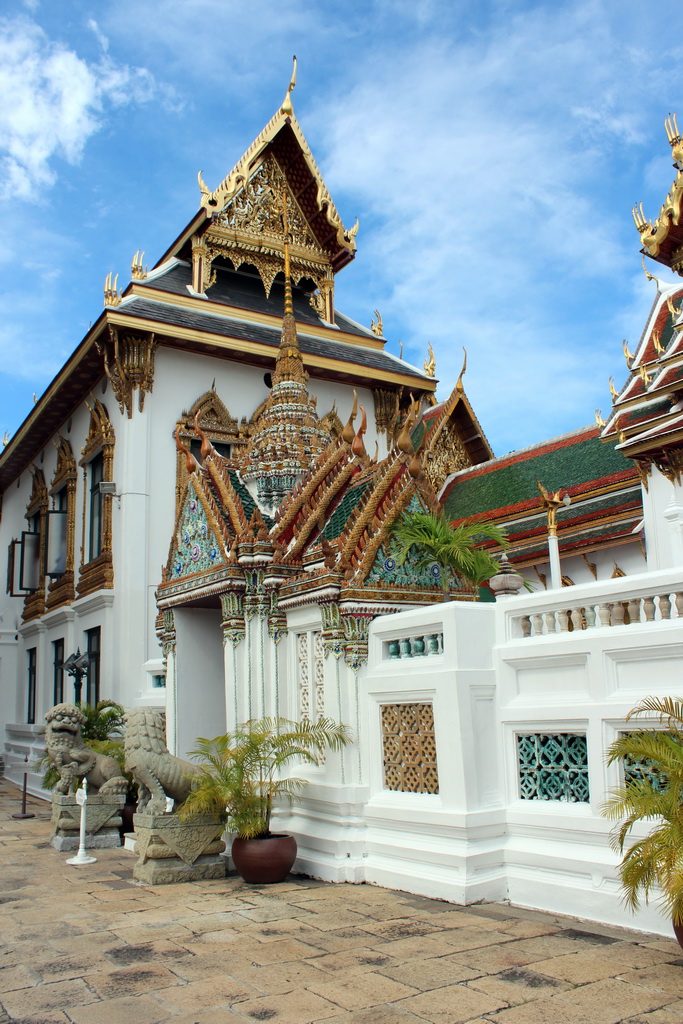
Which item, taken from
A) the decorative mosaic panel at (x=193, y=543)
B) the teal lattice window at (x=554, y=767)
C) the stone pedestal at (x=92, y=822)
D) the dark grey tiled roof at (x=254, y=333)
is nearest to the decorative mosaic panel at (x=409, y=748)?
the teal lattice window at (x=554, y=767)

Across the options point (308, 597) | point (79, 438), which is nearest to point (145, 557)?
point (79, 438)

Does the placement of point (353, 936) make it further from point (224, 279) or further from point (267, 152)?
point (267, 152)

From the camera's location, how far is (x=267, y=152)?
18562mm

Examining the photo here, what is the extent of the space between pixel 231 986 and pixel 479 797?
7.45 ft

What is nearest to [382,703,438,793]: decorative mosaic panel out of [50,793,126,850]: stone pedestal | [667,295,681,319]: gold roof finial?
[50,793,126,850]: stone pedestal

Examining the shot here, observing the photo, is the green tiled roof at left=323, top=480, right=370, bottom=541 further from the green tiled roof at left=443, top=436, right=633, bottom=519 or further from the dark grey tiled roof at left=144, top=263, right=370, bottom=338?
the dark grey tiled roof at left=144, top=263, right=370, bottom=338

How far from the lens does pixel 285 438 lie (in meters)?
9.22

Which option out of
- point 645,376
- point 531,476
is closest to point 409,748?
point 645,376

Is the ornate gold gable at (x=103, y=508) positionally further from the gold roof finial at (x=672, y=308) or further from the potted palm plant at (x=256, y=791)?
the gold roof finial at (x=672, y=308)

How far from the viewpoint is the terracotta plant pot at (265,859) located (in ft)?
21.3

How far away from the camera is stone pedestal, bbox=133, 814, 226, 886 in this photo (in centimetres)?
677

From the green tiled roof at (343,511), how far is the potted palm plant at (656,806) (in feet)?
10.2

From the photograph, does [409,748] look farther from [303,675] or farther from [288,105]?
[288,105]

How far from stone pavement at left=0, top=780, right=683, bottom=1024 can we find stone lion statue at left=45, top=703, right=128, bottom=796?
2.75 metres
